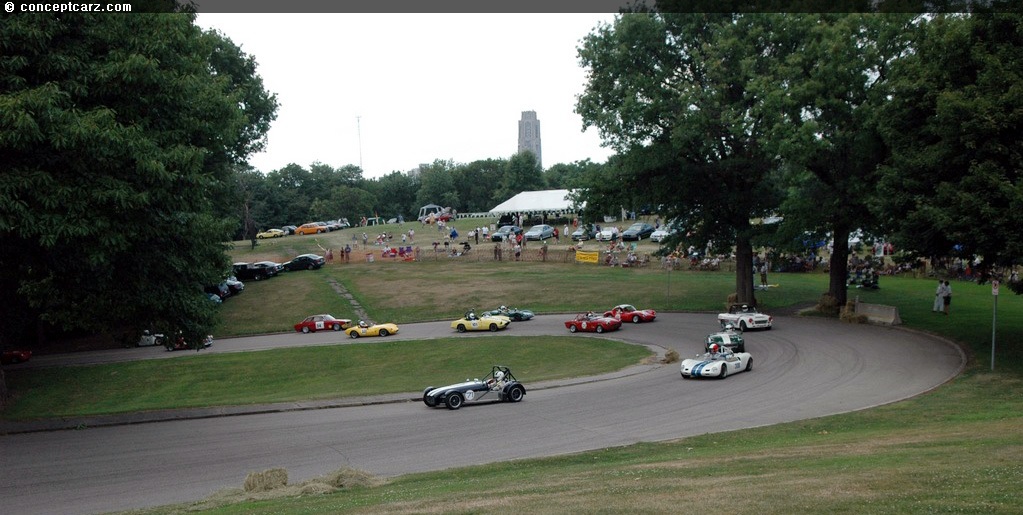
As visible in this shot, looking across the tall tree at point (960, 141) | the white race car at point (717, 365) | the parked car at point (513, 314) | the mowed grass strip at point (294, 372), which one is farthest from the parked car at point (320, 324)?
the tall tree at point (960, 141)

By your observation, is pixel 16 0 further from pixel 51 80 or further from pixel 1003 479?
pixel 1003 479

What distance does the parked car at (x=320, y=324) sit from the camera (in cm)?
4753

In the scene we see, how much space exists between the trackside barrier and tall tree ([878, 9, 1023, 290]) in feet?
27.0

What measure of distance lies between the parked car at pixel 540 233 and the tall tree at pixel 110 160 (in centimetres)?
5316

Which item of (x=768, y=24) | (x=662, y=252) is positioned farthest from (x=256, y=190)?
(x=768, y=24)

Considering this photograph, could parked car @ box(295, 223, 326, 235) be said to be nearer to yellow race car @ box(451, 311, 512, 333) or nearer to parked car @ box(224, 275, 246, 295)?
parked car @ box(224, 275, 246, 295)

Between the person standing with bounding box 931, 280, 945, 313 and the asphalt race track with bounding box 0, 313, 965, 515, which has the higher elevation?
the person standing with bounding box 931, 280, 945, 313

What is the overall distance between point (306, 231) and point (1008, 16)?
81.8 m

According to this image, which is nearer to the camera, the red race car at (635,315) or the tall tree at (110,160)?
the tall tree at (110,160)

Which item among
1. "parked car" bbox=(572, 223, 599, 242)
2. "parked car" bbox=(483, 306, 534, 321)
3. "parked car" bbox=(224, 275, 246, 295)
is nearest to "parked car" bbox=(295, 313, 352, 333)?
"parked car" bbox=(483, 306, 534, 321)

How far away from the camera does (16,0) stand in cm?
2052

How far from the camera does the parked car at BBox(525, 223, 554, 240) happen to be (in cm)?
7975

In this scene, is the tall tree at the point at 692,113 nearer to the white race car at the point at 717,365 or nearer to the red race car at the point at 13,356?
the white race car at the point at 717,365

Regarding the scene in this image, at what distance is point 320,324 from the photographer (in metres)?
47.5
